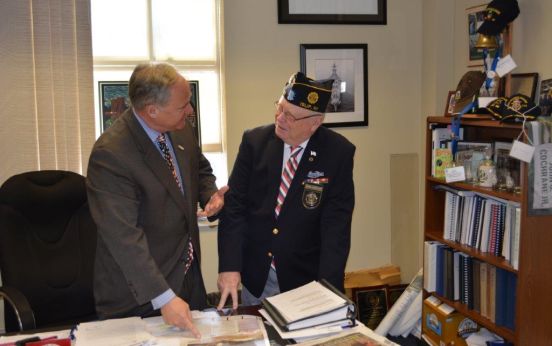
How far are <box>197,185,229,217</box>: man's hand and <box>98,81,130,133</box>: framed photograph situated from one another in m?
1.56

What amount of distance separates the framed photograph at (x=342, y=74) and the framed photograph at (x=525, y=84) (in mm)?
1007

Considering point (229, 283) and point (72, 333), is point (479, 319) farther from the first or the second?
point (72, 333)

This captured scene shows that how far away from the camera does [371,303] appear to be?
3.67 meters

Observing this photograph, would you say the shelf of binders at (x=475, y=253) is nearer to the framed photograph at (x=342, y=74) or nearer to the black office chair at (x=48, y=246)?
the framed photograph at (x=342, y=74)

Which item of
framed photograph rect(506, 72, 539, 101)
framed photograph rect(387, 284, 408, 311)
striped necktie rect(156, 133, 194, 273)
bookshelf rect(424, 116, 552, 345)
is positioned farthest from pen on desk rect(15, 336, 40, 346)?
framed photograph rect(387, 284, 408, 311)

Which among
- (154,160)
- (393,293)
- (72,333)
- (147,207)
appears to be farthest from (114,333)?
(393,293)

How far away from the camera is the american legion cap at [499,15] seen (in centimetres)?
288

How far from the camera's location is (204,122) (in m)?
3.50

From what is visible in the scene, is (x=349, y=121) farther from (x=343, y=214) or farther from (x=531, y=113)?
(x=343, y=214)

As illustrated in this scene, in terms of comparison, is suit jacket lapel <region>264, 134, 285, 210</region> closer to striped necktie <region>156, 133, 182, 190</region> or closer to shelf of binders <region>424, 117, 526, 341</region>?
striped necktie <region>156, 133, 182, 190</region>

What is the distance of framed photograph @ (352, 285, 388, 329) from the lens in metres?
3.64

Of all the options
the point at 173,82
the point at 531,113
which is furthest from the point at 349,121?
the point at 173,82

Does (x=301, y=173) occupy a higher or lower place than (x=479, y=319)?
higher

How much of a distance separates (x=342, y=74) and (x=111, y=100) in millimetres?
1481
